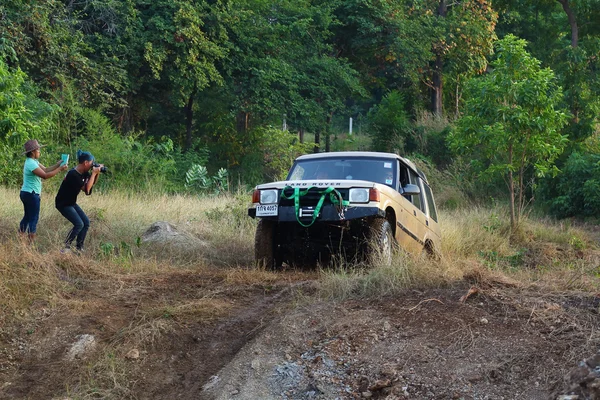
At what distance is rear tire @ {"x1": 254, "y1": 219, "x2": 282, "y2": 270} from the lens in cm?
933

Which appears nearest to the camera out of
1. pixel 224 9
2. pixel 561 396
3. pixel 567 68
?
pixel 561 396

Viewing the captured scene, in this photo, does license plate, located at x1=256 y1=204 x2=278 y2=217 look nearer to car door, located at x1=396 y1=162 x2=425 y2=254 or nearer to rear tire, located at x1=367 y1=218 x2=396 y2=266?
rear tire, located at x1=367 y1=218 x2=396 y2=266

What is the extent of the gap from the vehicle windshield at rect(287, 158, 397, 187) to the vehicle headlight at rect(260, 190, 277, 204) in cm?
125

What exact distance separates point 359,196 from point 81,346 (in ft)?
12.2

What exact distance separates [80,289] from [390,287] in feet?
10.4

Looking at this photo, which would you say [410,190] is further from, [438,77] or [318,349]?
[438,77]

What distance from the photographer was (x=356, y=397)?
5.24 meters

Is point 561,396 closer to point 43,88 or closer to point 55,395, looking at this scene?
point 55,395

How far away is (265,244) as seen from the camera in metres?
9.34

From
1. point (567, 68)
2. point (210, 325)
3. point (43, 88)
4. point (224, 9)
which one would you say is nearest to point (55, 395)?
point (210, 325)

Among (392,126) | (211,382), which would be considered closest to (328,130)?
(392,126)

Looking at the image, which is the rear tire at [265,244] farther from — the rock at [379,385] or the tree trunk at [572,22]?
the tree trunk at [572,22]

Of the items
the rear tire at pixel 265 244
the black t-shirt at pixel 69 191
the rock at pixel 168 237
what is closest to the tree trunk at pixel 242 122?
the rock at pixel 168 237

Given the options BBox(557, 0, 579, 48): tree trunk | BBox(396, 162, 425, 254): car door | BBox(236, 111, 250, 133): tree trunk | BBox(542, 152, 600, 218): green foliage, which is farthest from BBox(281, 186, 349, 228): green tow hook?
BBox(236, 111, 250, 133): tree trunk
